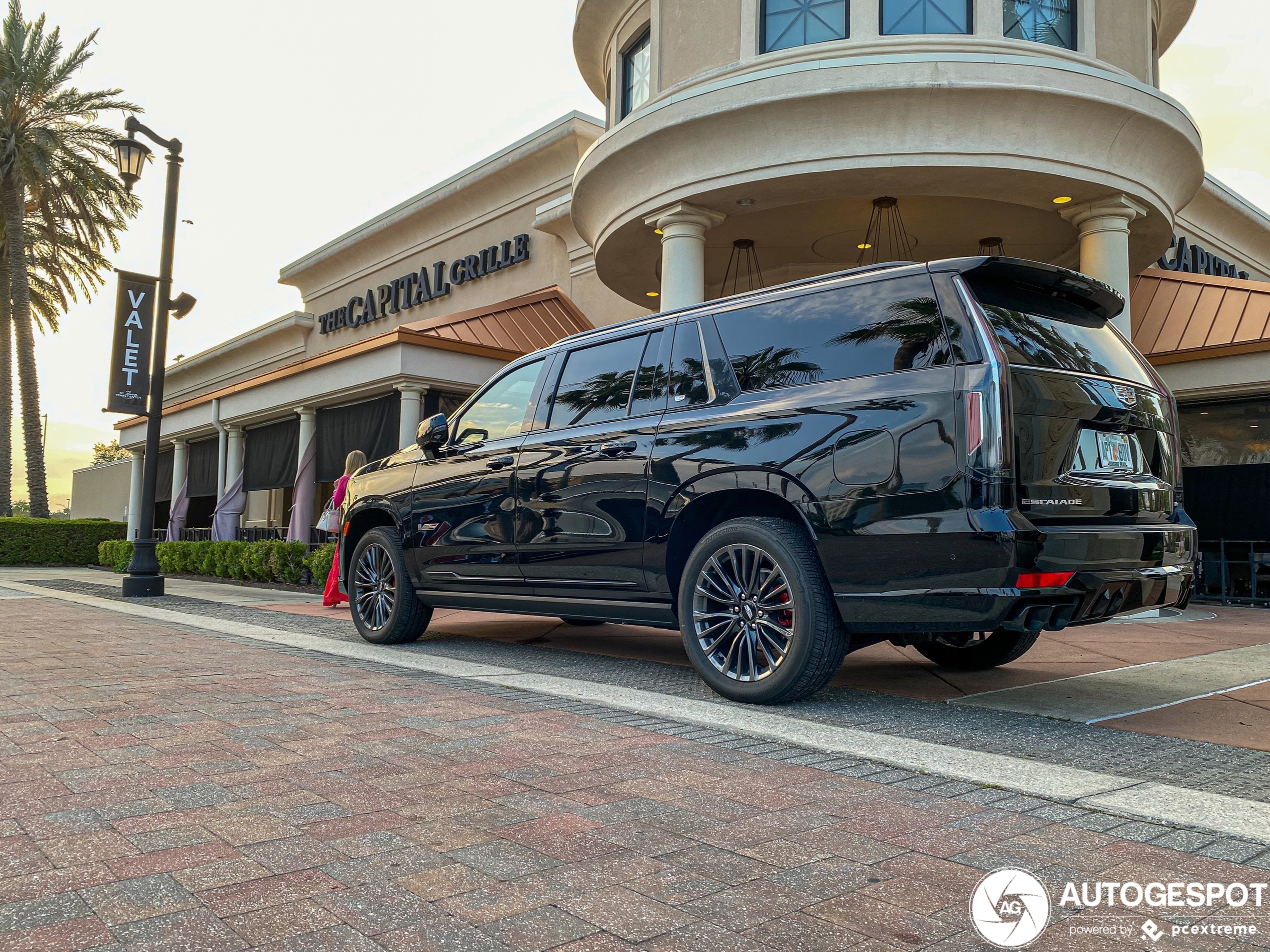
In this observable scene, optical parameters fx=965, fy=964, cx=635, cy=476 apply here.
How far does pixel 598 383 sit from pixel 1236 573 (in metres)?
9.79

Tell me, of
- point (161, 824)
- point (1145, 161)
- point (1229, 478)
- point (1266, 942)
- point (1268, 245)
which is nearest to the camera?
point (1266, 942)

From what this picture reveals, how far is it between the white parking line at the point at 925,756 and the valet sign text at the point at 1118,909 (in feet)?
1.86

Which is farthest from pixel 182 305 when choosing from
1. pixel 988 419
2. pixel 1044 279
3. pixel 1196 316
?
pixel 1196 316

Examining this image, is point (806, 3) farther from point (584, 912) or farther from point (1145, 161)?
point (584, 912)

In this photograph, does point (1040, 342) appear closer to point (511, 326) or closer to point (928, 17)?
point (928, 17)

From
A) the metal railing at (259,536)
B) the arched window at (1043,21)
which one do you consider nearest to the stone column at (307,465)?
the metal railing at (259,536)

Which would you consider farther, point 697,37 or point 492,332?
point 492,332

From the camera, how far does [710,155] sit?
37.5 feet

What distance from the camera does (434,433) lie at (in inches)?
270

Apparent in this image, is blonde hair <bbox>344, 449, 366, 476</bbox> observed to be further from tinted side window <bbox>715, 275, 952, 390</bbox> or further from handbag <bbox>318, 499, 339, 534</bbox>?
tinted side window <bbox>715, 275, 952, 390</bbox>

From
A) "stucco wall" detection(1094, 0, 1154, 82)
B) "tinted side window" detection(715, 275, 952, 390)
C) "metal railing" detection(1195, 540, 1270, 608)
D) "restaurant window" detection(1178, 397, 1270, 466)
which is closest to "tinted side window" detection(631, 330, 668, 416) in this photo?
"tinted side window" detection(715, 275, 952, 390)

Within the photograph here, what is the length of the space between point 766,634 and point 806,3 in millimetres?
9383

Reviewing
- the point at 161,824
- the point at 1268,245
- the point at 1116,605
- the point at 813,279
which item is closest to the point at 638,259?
the point at 813,279

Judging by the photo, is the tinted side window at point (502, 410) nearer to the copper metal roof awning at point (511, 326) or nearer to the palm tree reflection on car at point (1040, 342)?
the palm tree reflection on car at point (1040, 342)
